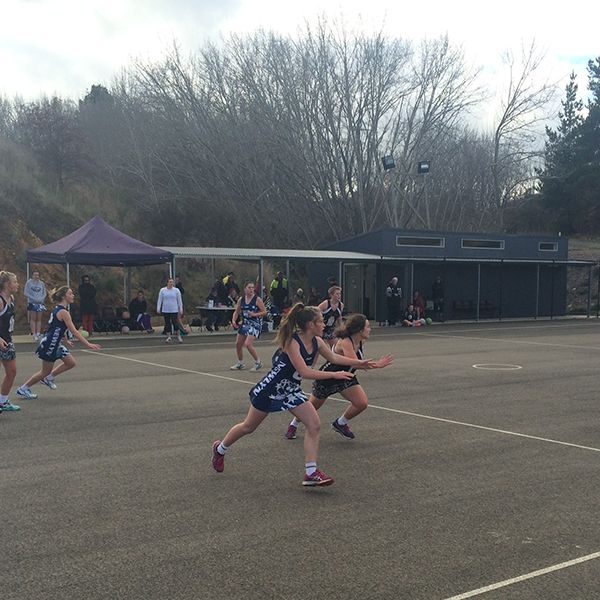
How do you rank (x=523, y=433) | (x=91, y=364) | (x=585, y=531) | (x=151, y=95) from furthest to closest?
(x=151, y=95) → (x=91, y=364) → (x=523, y=433) → (x=585, y=531)

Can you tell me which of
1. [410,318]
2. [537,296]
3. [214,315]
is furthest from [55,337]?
[537,296]

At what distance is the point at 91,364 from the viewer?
15188mm

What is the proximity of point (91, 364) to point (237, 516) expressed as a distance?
10.7 metres

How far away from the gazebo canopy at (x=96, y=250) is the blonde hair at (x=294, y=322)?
1632cm

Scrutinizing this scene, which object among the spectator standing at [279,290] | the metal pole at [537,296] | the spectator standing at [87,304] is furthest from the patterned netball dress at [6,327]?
the metal pole at [537,296]

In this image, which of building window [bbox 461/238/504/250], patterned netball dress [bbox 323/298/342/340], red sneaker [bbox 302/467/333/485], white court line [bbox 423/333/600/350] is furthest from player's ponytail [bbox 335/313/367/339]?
building window [bbox 461/238/504/250]

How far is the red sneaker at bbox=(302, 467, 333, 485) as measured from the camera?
5.92m

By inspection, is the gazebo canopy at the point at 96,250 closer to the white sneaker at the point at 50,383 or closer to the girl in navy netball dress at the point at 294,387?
the white sneaker at the point at 50,383

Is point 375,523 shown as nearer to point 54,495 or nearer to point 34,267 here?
point 54,495

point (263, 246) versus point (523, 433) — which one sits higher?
point (263, 246)

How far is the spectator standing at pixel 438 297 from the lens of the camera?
Answer: 97.0ft

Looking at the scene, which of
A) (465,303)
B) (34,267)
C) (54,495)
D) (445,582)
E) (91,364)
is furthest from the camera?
(465,303)

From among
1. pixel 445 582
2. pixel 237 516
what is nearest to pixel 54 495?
pixel 237 516

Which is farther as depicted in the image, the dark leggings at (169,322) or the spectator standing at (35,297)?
the dark leggings at (169,322)
